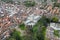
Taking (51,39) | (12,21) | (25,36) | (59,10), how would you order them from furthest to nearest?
(59,10) → (12,21) → (51,39) → (25,36)

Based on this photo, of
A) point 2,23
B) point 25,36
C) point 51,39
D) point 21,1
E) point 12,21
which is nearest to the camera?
point 25,36

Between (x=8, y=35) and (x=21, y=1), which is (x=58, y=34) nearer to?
(x=8, y=35)

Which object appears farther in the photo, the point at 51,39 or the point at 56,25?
the point at 56,25

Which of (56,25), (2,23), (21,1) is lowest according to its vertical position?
(21,1)

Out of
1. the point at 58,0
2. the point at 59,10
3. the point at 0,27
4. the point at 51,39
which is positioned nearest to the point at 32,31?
the point at 51,39

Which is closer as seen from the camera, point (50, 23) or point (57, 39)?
point (57, 39)

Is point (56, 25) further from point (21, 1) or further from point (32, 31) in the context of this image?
point (21, 1)

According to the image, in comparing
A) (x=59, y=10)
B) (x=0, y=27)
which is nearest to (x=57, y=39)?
(x=0, y=27)

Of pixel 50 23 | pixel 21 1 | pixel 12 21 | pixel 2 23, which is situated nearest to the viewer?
pixel 2 23

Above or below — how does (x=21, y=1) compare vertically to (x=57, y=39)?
below
